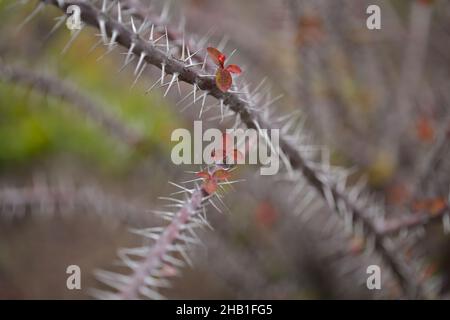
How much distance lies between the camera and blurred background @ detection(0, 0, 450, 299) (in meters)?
2.23

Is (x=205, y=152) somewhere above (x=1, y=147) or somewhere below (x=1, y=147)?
below

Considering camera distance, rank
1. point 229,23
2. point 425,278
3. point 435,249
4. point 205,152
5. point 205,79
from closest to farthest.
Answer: point 205,79 → point 205,152 → point 425,278 → point 435,249 → point 229,23

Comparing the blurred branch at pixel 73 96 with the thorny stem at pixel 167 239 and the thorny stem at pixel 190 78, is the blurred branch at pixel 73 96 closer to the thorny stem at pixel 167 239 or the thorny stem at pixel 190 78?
the thorny stem at pixel 190 78

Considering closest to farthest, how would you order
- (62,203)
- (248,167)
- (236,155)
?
1. (236,155)
2. (62,203)
3. (248,167)

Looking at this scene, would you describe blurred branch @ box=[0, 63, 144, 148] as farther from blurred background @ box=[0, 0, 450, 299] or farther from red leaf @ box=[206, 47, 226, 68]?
red leaf @ box=[206, 47, 226, 68]

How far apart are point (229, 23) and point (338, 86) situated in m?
0.80

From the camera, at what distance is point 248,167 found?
2.59 m

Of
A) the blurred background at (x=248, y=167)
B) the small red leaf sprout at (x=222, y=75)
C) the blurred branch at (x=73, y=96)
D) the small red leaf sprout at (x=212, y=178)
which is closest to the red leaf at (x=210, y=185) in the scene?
the small red leaf sprout at (x=212, y=178)

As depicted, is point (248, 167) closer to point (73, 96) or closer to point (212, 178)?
point (73, 96)

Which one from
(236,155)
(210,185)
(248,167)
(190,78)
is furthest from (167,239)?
(248,167)

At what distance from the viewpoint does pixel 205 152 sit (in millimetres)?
1485
